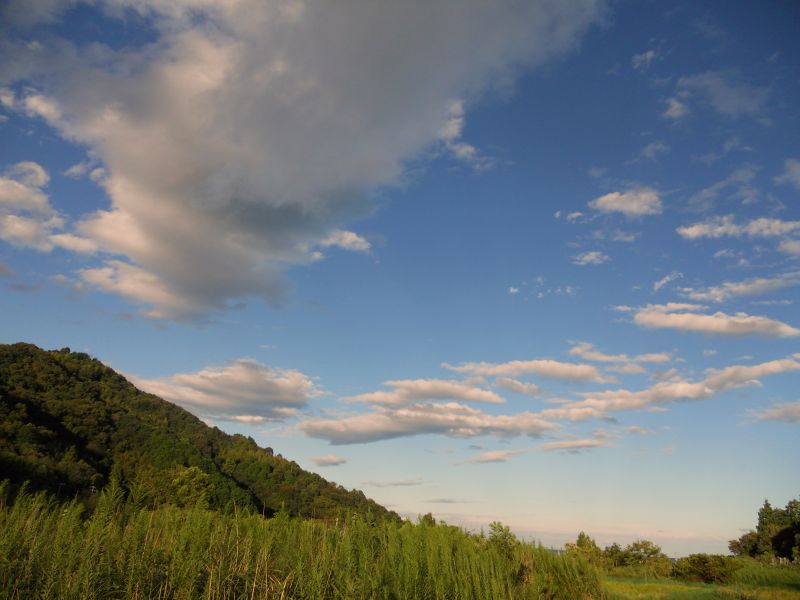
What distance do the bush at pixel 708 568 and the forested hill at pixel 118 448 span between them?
13031 mm

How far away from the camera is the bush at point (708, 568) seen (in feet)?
61.6

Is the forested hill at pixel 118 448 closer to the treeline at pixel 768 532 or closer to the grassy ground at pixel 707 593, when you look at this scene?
the grassy ground at pixel 707 593

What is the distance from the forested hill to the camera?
4069cm

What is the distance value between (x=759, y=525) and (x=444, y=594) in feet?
241

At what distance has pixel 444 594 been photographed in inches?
307

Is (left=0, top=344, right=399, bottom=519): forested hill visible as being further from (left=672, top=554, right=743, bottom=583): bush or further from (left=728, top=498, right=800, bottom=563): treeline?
(left=728, top=498, right=800, bottom=563): treeline

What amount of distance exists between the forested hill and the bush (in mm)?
13031

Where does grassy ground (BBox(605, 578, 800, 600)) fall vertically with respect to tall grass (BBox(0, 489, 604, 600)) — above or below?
below

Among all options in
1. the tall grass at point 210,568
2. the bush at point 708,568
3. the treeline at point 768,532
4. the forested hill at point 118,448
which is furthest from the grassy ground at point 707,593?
the treeline at point 768,532

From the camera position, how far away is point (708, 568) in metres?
19.5

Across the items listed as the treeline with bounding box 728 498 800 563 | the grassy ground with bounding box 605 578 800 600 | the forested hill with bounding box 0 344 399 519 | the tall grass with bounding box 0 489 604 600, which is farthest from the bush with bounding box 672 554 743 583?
the treeline with bounding box 728 498 800 563

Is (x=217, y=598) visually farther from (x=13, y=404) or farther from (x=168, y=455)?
(x=168, y=455)

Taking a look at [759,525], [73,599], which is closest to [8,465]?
[73,599]

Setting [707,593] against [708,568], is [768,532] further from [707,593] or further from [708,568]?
[707,593]
